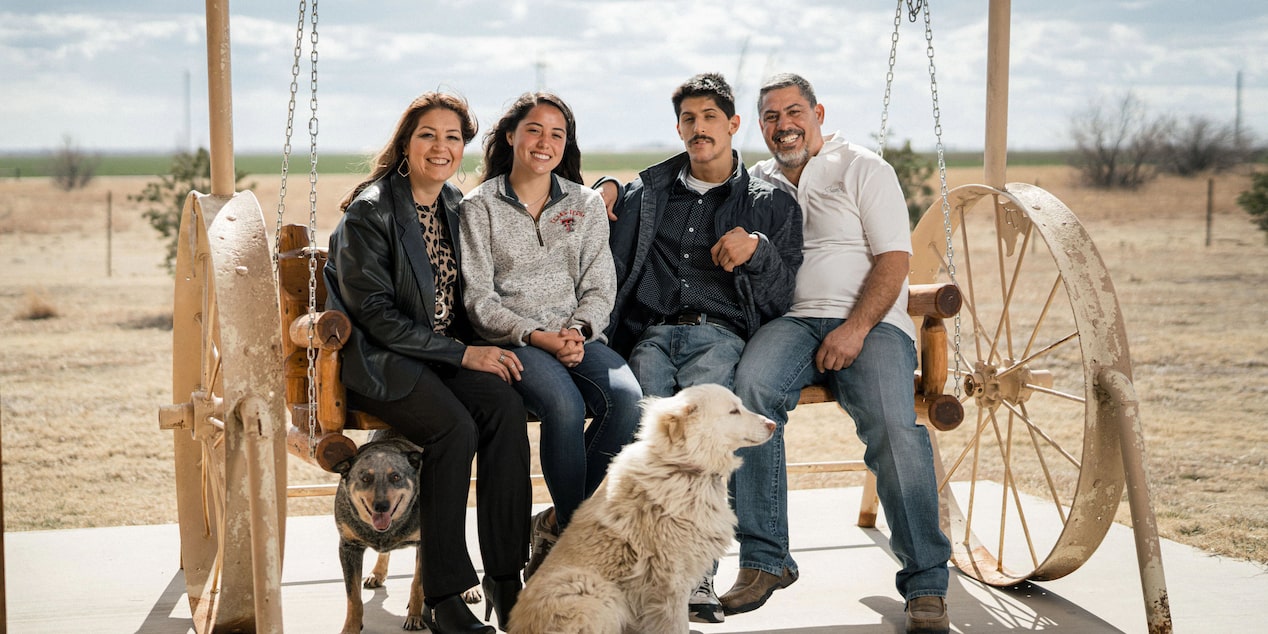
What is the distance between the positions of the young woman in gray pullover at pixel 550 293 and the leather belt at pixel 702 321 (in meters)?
0.31

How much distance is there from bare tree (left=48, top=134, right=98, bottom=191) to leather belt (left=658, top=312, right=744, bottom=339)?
89.3ft

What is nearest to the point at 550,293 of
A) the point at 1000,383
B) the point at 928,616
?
the point at 928,616

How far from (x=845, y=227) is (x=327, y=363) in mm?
2162

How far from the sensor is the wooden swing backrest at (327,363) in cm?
381

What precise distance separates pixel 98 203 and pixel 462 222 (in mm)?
27265

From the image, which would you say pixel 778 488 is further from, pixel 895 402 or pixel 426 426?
pixel 426 426

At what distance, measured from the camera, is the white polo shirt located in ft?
14.8

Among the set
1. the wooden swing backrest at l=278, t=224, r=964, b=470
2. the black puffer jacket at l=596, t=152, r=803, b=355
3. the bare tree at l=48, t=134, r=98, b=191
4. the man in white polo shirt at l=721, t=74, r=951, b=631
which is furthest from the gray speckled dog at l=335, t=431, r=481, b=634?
the bare tree at l=48, t=134, r=98, b=191

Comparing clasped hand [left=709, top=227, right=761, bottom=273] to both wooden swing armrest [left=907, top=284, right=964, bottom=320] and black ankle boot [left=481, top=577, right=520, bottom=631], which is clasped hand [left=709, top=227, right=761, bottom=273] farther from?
black ankle boot [left=481, top=577, right=520, bottom=631]

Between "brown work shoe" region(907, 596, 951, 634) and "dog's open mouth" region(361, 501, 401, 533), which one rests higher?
"dog's open mouth" region(361, 501, 401, 533)

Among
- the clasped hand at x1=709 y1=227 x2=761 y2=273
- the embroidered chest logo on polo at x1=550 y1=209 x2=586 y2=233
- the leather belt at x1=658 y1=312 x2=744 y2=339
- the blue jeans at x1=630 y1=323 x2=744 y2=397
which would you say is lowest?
the blue jeans at x1=630 y1=323 x2=744 y2=397

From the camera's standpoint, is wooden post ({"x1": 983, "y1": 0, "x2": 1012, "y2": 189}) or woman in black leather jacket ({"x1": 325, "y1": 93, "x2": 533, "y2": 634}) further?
wooden post ({"x1": 983, "y1": 0, "x2": 1012, "y2": 189})

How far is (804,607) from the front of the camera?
4488 millimetres

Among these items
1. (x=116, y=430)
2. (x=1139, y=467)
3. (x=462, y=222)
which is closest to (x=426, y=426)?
(x=462, y=222)
